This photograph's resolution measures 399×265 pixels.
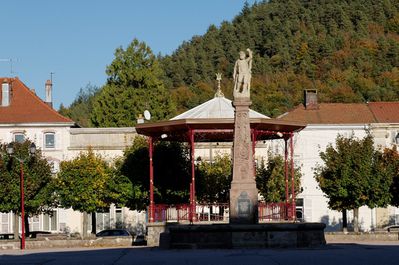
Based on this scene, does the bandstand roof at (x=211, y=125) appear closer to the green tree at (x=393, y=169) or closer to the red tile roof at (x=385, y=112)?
the green tree at (x=393, y=169)

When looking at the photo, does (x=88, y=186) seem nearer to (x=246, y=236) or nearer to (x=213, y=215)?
(x=213, y=215)

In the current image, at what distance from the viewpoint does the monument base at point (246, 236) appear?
32.2m

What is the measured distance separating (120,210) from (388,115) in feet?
69.7

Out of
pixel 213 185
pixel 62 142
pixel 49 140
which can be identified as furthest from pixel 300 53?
pixel 213 185

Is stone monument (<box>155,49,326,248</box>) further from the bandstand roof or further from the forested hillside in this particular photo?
the forested hillside

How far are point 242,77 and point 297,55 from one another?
95868mm

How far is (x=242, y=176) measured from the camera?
33.1m

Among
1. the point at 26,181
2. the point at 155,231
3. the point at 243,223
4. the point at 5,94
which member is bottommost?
the point at 155,231

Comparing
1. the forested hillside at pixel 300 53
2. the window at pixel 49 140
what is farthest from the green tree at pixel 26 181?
the forested hillside at pixel 300 53

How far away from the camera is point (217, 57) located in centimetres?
13250

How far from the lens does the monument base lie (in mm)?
32219

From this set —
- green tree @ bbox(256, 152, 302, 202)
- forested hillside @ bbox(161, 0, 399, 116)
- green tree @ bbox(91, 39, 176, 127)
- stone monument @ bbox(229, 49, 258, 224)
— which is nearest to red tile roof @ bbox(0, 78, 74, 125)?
green tree @ bbox(91, 39, 176, 127)

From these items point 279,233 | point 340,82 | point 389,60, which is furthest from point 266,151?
point 389,60

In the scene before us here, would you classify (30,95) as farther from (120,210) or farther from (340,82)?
(340,82)
